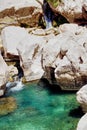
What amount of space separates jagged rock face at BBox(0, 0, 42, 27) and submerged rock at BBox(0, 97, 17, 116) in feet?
40.8

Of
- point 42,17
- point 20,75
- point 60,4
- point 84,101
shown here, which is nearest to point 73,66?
point 84,101

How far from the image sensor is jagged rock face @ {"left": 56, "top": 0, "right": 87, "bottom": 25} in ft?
94.0

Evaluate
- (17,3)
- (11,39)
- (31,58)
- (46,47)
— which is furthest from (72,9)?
(46,47)

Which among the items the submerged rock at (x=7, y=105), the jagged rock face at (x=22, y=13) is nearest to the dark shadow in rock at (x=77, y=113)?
the submerged rock at (x=7, y=105)

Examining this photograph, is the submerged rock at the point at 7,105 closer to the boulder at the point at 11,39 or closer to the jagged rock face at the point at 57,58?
the jagged rock face at the point at 57,58

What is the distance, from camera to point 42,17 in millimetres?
32844

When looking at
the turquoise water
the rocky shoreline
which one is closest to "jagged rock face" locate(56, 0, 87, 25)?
the rocky shoreline

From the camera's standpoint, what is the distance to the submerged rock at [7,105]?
65.1 feet

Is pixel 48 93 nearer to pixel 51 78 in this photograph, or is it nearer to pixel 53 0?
pixel 51 78

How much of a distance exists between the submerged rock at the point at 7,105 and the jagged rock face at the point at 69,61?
282cm

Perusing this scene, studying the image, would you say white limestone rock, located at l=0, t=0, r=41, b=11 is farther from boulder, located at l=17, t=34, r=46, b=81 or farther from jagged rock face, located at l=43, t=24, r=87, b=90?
jagged rock face, located at l=43, t=24, r=87, b=90

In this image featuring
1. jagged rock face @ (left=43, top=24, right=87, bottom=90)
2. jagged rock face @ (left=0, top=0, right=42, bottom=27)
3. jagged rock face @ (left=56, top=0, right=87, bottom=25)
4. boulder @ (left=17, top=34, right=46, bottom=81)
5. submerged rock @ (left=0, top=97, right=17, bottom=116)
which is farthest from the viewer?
jagged rock face @ (left=0, top=0, right=42, bottom=27)

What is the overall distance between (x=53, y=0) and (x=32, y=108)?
1304 centimetres

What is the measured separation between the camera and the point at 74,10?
95.0 feet
